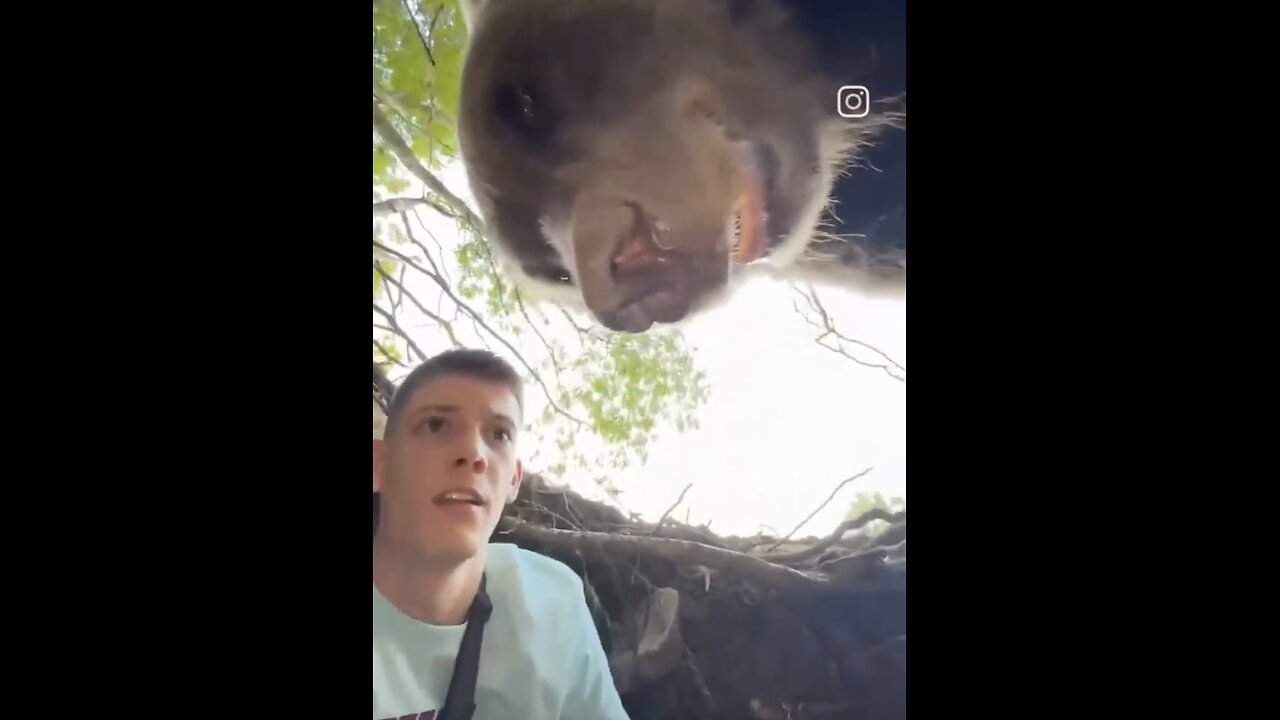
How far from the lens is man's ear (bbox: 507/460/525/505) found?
155 cm

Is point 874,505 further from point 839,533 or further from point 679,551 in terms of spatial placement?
point 679,551

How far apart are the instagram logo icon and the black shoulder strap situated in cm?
116

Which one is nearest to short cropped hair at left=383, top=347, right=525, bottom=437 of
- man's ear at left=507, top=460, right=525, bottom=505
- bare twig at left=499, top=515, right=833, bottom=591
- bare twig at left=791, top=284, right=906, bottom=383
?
man's ear at left=507, top=460, right=525, bottom=505

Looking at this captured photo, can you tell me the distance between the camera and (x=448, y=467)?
1534mm

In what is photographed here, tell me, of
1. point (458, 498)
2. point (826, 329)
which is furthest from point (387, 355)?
point (826, 329)

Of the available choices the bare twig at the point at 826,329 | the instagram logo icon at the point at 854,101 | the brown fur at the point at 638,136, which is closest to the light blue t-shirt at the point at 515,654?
the brown fur at the point at 638,136

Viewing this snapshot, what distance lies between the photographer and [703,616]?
5.06 ft

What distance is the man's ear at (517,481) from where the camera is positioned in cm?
155

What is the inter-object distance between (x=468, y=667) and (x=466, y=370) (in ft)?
1.90

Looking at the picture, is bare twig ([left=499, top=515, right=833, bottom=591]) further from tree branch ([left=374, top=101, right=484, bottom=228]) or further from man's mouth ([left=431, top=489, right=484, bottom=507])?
tree branch ([left=374, top=101, right=484, bottom=228])

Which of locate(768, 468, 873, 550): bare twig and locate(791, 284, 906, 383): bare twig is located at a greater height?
locate(791, 284, 906, 383): bare twig
